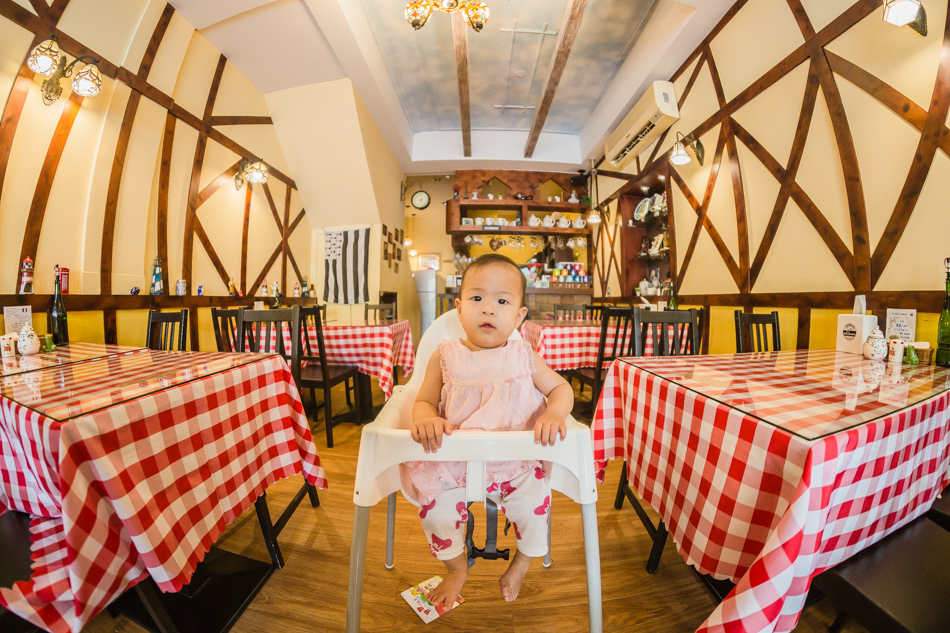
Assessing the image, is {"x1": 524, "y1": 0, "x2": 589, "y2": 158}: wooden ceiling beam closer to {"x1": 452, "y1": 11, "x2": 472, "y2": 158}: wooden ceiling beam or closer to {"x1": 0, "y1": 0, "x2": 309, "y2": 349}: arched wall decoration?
{"x1": 452, "y1": 11, "x2": 472, "y2": 158}: wooden ceiling beam

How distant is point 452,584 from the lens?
3.07ft

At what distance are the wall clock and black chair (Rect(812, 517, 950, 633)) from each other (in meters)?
6.24

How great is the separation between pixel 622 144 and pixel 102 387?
176 inches

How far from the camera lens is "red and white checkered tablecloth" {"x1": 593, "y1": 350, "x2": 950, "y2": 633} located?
58 cm

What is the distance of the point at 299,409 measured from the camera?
1.29m

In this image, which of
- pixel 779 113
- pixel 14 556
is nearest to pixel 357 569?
pixel 14 556

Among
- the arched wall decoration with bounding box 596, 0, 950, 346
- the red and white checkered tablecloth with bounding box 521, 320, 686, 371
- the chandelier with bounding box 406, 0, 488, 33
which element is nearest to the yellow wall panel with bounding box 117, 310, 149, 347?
the chandelier with bounding box 406, 0, 488, 33

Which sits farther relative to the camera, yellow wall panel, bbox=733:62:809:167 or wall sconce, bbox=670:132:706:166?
wall sconce, bbox=670:132:706:166

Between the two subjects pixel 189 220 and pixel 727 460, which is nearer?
pixel 727 460

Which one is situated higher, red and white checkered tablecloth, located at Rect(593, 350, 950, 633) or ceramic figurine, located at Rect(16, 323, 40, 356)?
ceramic figurine, located at Rect(16, 323, 40, 356)

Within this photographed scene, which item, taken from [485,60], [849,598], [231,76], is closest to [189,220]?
[231,76]

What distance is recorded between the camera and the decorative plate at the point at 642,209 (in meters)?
4.12

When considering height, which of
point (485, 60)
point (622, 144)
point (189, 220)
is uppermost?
point (485, 60)

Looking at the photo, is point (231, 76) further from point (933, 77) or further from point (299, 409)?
point (933, 77)
